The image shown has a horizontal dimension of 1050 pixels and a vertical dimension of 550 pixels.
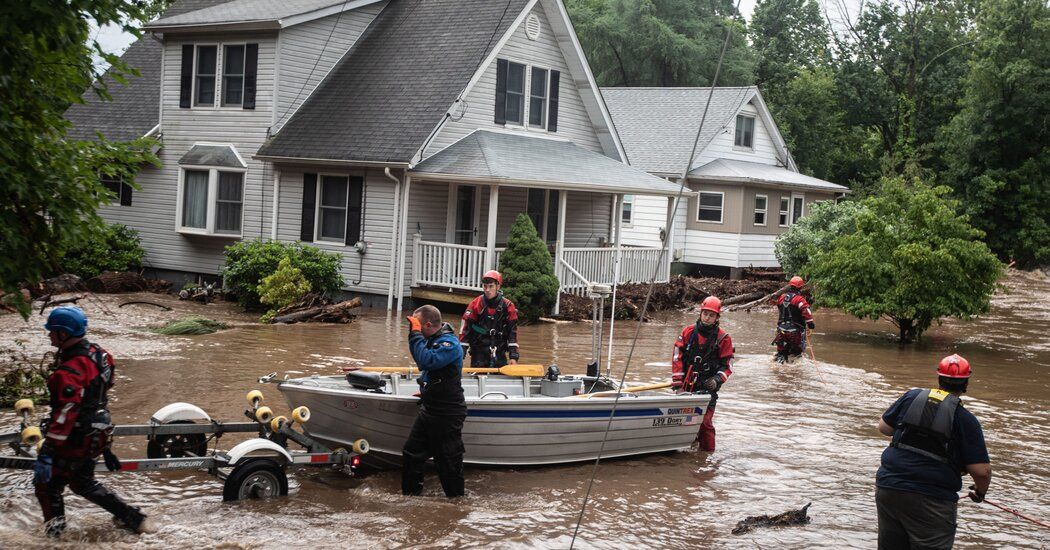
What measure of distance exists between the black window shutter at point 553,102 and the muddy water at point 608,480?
809 cm

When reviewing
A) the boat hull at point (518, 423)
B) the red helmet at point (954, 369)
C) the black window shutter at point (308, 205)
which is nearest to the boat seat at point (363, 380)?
the boat hull at point (518, 423)

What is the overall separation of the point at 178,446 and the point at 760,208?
27.0m

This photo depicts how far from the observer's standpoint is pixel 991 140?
41.0 metres

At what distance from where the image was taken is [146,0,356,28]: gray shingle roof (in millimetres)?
22969

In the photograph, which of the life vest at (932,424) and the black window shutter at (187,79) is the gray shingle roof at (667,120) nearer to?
the black window shutter at (187,79)

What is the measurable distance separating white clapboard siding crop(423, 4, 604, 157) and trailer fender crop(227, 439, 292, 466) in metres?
13.9

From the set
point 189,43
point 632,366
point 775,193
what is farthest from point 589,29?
point 632,366

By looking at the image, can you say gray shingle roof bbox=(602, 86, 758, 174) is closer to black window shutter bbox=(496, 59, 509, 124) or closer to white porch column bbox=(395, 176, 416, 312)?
Result: black window shutter bbox=(496, 59, 509, 124)

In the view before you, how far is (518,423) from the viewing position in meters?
9.73

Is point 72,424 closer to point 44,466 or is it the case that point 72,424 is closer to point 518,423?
point 44,466

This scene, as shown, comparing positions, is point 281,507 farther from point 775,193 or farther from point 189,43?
point 775,193

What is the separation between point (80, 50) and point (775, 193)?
28.4 meters

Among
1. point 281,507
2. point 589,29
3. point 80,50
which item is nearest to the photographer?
point 80,50

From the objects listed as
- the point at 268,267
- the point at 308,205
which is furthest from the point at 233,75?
the point at 268,267
